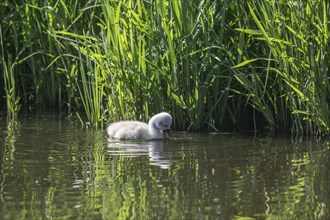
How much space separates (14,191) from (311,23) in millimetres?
3311

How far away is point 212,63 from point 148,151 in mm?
1268

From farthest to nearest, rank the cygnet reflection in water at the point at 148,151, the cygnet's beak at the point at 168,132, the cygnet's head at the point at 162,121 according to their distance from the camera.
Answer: the cygnet's beak at the point at 168,132 < the cygnet's head at the point at 162,121 < the cygnet reflection in water at the point at 148,151

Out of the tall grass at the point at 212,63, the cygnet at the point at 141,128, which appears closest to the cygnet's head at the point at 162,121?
the cygnet at the point at 141,128

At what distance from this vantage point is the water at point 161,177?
6.26 m

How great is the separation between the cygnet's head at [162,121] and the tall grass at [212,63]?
26 centimetres

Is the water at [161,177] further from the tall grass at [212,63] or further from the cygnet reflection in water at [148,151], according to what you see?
the tall grass at [212,63]

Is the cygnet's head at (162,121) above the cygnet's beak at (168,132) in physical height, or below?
above

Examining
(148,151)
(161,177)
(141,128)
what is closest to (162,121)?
(141,128)

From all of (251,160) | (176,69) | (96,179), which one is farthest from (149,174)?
(176,69)

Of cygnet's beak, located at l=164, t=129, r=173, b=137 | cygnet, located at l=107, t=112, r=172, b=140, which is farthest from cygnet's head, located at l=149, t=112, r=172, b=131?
cygnet's beak, located at l=164, t=129, r=173, b=137

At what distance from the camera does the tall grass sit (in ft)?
28.4

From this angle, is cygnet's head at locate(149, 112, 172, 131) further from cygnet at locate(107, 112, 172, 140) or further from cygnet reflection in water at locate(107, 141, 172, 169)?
cygnet reflection in water at locate(107, 141, 172, 169)

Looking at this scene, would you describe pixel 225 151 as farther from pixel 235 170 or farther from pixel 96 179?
pixel 96 179

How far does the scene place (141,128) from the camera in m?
8.98
